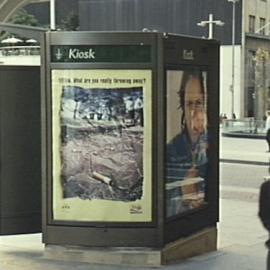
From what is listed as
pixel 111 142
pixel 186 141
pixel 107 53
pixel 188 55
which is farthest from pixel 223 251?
pixel 107 53

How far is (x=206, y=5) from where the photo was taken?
73.6m

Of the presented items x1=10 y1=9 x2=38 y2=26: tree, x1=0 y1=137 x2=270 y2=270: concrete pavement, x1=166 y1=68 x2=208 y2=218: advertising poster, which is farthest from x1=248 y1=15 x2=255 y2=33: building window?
x1=166 y1=68 x2=208 y2=218: advertising poster

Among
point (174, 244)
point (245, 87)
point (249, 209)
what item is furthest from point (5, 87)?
point (245, 87)

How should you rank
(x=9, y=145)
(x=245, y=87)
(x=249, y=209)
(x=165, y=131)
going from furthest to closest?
(x=245, y=87) < (x=249, y=209) < (x=9, y=145) < (x=165, y=131)

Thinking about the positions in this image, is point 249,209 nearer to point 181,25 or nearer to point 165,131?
point 165,131

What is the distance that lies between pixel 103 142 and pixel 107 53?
94 cm

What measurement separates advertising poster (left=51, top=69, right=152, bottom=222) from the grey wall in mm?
64883

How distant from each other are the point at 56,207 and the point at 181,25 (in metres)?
68.2

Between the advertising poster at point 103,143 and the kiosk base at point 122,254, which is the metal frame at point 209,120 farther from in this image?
the advertising poster at point 103,143

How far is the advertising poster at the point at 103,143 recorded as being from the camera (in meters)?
7.89

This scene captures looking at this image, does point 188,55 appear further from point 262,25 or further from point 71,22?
point 71,22

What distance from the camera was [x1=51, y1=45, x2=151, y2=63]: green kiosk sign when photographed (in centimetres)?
781

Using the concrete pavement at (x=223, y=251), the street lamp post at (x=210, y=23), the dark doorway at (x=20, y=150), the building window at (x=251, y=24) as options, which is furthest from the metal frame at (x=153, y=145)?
the building window at (x=251, y=24)

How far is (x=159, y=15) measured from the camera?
76250mm
